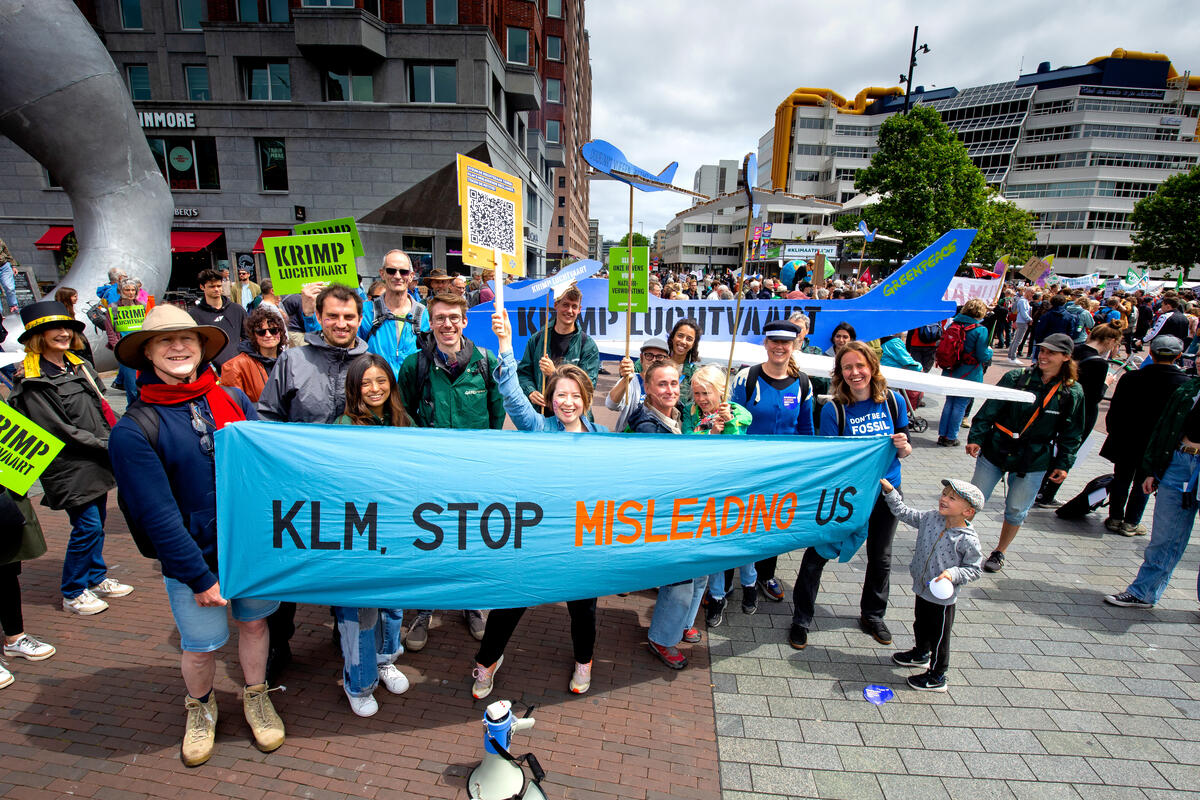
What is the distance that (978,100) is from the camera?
6912 cm

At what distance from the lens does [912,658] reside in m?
3.55

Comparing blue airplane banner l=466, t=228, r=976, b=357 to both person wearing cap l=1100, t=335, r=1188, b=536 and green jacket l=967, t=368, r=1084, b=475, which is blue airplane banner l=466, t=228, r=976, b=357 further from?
green jacket l=967, t=368, r=1084, b=475

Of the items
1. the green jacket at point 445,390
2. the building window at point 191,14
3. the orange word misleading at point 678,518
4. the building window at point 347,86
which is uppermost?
the building window at point 191,14

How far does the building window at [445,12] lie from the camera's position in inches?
859

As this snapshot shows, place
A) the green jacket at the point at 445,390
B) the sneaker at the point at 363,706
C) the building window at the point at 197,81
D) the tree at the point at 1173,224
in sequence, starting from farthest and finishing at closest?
the tree at the point at 1173,224 < the building window at the point at 197,81 < the green jacket at the point at 445,390 < the sneaker at the point at 363,706

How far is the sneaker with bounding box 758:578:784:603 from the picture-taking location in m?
4.35

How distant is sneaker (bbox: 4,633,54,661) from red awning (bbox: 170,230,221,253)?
24050 millimetres

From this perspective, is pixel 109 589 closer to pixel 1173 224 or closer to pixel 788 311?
pixel 788 311

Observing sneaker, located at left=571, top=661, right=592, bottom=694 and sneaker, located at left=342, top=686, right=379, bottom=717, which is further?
sneaker, located at left=571, top=661, right=592, bottom=694

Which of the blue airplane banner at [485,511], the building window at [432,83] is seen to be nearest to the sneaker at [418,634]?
the blue airplane banner at [485,511]

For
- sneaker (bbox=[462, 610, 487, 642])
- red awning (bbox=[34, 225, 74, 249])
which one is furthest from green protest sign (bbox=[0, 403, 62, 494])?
red awning (bbox=[34, 225, 74, 249])

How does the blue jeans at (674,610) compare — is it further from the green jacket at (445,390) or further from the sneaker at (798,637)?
the green jacket at (445,390)

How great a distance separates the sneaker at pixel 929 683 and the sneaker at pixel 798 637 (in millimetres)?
643

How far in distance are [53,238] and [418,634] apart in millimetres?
28942
